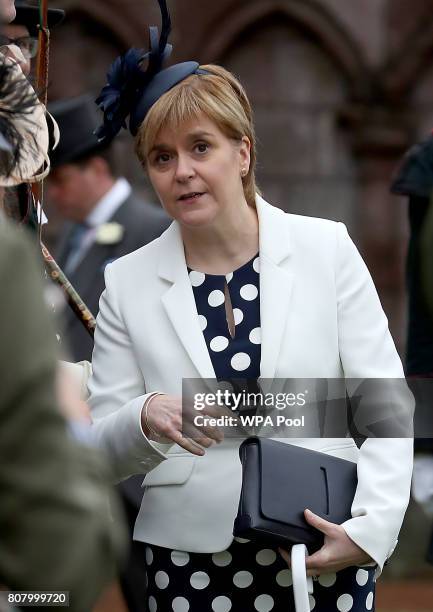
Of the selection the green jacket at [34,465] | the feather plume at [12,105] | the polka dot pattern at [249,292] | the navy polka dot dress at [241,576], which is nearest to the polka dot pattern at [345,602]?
the navy polka dot dress at [241,576]

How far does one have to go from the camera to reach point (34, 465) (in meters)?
1.57

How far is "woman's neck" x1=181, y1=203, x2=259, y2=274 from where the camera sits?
321cm

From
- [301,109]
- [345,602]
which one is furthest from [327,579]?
[301,109]

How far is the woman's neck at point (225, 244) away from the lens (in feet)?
10.5

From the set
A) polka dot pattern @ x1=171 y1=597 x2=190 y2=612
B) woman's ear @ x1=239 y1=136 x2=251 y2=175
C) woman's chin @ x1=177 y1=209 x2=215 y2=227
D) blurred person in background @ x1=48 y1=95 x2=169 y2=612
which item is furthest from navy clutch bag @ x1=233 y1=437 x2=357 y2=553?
blurred person in background @ x1=48 y1=95 x2=169 y2=612

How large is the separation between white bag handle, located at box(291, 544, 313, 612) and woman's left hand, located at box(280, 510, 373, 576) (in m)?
0.03

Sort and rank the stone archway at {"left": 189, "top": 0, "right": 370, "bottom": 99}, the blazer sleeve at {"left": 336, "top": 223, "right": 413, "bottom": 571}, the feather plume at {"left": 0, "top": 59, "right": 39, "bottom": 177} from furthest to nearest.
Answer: the stone archway at {"left": 189, "top": 0, "right": 370, "bottom": 99}, the blazer sleeve at {"left": 336, "top": 223, "right": 413, "bottom": 571}, the feather plume at {"left": 0, "top": 59, "right": 39, "bottom": 177}

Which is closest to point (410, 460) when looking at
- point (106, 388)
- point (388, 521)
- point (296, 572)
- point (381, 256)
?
point (388, 521)

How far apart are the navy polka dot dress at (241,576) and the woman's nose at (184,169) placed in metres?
0.31

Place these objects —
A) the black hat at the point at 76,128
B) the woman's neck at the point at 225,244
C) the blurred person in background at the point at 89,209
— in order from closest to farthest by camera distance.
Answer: the woman's neck at the point at 225,244 → the blurred person in background at the point at 89,209 → the black hat at the point at 76,128

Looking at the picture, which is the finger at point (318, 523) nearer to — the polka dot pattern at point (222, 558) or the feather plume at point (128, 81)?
Result: the polka dot pattern at point (222, 558)

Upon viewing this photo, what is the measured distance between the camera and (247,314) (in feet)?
10.4

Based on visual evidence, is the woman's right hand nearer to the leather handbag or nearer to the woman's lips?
the leather handbag

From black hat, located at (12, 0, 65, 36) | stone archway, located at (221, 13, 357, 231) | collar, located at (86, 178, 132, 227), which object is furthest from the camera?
stone archway, located at (221, 13, 357, 231)
